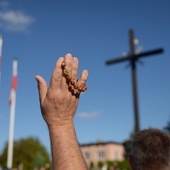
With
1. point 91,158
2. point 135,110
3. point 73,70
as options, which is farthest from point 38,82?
point 91,158

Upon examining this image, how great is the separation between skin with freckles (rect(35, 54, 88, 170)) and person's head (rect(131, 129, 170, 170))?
0.35m

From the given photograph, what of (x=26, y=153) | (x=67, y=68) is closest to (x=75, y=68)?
(x=67, y=68)

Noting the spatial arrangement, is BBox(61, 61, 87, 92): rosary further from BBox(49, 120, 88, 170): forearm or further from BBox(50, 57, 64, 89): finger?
BBox(49, 120, 88, 170): forearm

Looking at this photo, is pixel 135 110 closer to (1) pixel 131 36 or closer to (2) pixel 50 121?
(1) pixel 131 36

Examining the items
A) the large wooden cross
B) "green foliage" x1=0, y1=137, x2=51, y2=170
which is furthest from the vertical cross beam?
"green foliage" x1=0, y1=137, x2=51, y2=170

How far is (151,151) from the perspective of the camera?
187 cm

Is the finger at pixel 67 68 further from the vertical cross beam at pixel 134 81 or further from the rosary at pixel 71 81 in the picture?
the vertical cross beam at pixel 134 81

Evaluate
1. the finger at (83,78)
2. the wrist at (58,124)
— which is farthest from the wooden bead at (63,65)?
the wrist at (58,124)

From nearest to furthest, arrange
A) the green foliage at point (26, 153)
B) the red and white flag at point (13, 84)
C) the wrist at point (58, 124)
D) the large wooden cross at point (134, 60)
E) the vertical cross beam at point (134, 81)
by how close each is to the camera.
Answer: the wrist at point (58, 124), the vertical cross beam at point (134, 81), the large wooden cross at point (134, 60), the red and white flag at point (13, 84), the green foliage at point (26, 153)

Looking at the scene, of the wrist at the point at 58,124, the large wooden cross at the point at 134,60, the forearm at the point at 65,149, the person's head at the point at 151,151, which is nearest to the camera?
the forearm at the point at 65,149

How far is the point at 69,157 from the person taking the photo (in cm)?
164

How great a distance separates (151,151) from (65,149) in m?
0.46

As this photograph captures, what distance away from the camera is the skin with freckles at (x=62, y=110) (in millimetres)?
1662

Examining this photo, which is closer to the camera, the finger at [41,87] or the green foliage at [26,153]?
the finger at [41,87]
